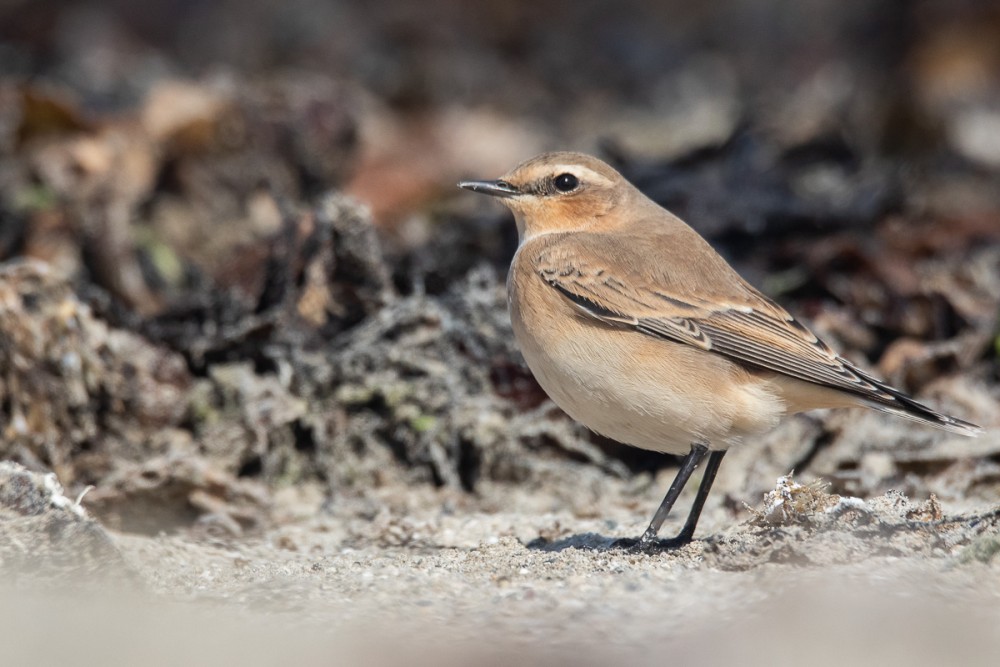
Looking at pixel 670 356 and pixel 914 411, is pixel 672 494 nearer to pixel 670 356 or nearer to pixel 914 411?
pixel 670 356

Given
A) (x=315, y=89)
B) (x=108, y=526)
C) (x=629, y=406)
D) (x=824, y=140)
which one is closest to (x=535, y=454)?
(x=629, y=406)

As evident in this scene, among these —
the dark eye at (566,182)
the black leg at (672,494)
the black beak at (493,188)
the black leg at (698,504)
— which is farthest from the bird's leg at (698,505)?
the black beak at (493,188)

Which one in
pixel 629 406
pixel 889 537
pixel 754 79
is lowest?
pixel 889 537

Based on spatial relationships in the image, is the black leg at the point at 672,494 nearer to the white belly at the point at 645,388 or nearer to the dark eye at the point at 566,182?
the white belly at the point at 645,388

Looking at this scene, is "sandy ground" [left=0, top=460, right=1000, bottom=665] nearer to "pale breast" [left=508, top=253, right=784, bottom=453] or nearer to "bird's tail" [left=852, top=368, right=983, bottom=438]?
"bird's tail" [left=852, top=368, right=983, bottom=438]

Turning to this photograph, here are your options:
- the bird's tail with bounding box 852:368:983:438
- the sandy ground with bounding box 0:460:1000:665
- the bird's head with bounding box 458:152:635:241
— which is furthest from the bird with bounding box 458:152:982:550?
the sandy ground with bounding box 0:460:1000:665

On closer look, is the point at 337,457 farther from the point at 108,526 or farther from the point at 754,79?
the point at 754,79
